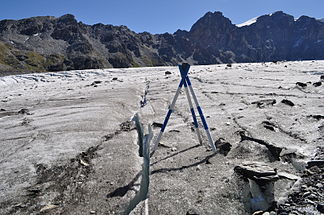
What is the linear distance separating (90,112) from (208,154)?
5.58 metres

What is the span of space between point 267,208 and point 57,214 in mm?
3027

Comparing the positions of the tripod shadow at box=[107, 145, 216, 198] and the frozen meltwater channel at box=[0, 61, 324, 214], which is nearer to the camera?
the frozen meltwater channel at box=[0, 61, 324, 214]

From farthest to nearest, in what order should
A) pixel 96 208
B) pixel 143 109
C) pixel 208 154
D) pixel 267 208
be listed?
1. pixel 143 109
2. pixel 208 154
3. pixel 96 208
4. pixel 267 208

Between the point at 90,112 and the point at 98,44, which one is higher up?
the point at 98,44

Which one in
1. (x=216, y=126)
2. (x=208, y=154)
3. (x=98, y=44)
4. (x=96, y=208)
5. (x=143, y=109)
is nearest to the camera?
(x=96, y=208)

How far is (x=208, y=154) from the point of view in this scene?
5027mm

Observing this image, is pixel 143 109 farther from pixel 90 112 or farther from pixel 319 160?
pixel 319 160

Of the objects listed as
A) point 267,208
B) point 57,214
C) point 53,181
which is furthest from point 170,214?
point 53,181

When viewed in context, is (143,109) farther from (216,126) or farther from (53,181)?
(53,181)

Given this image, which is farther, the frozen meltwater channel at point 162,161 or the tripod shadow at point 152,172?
the tripod shadow at point 152,172

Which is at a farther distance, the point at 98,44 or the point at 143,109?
the point at 98,44

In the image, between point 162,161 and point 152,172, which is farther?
point 162,161

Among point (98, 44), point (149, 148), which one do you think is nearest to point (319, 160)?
point (149, 148)

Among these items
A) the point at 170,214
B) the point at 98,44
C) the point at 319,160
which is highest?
the point at 98,44
